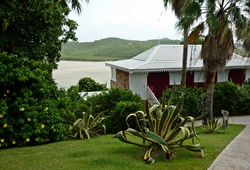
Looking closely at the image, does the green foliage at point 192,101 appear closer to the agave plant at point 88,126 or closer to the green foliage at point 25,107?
the agave plant at point 88,126

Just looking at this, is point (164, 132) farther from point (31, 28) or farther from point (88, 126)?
point (31, 28)

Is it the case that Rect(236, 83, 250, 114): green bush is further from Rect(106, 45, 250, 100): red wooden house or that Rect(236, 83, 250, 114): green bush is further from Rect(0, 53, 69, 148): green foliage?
Rect(0, 53, 69, 148): green foliage

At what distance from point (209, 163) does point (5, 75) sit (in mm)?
4915

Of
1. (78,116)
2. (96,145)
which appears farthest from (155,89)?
(96,145)

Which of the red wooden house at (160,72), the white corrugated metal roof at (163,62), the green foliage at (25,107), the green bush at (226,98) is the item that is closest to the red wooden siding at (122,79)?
the red wooden house at (160,72)

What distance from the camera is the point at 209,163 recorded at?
470 centimetres

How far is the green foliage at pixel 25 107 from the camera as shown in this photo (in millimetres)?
6176

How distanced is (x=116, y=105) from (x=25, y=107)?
3737 millimetres

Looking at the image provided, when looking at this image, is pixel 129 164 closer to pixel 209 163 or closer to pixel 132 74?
pixel 209 163

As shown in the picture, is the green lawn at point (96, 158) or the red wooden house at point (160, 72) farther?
the red wooden house at point (160, 72)

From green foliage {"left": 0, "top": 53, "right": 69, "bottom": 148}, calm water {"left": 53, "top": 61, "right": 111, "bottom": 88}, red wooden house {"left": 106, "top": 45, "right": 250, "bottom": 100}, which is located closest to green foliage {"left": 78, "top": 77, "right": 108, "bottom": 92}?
calm water {"left": 53, "top": 61, "right": 111, "bottom": 88}

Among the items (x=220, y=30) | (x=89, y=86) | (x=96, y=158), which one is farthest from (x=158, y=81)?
(x=96, y=158)

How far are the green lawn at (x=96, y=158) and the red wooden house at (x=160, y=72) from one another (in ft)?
36.9

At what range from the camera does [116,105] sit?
30.9 ft
